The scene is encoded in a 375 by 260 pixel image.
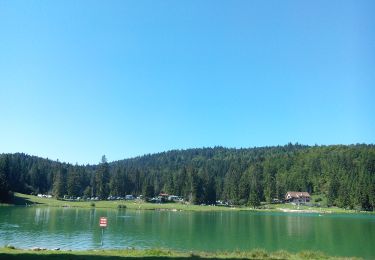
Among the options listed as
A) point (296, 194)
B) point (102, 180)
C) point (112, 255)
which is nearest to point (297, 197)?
point (296, 194)

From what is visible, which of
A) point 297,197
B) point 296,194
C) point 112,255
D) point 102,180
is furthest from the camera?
point 296,194

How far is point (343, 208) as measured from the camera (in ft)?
525

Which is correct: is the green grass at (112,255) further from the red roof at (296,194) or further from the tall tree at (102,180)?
the red roof at (296,194)

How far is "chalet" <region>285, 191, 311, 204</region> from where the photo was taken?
18938cm

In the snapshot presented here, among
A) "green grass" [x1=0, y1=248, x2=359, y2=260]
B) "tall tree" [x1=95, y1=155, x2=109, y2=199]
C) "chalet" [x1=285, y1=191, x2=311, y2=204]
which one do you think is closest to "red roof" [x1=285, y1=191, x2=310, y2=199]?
"chalet" [x1=285, y1=191, x2=311, y2=204]

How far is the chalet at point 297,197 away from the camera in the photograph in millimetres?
189375

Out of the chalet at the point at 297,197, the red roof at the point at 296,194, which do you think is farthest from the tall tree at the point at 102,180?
the red roof at the point at 296,194

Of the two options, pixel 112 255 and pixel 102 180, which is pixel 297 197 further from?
pixel 112 255

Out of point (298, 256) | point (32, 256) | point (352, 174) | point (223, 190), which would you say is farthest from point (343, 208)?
point (32, 256)

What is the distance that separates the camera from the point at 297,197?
19112cm

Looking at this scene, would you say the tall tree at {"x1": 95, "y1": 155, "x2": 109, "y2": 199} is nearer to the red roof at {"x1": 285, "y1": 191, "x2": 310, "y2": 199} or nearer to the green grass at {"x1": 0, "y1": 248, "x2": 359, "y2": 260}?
the red roof at {"x1": 285, "y1": 191, "x2": 310, "y2": 199}

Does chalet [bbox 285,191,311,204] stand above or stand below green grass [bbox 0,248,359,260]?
above

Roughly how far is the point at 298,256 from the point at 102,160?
510ft

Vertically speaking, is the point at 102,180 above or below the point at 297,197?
Result: above
